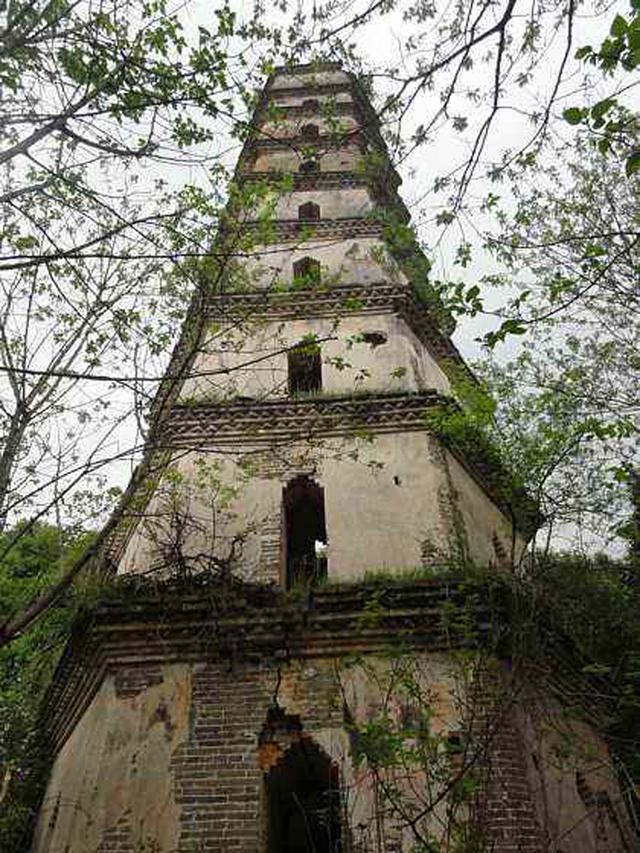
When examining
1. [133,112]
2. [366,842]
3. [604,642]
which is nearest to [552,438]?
[604,642]

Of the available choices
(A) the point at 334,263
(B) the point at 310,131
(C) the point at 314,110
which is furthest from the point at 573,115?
(C) the point at 314,110

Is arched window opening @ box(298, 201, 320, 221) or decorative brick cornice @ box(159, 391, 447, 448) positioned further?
arched window opening @ box(298, 201, 320, 221)

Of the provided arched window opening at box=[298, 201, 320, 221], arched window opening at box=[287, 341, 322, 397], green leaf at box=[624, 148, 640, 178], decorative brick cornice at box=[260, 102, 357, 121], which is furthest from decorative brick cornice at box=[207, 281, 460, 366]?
decorative brick cornice at box=[260, 102, 357, 121]

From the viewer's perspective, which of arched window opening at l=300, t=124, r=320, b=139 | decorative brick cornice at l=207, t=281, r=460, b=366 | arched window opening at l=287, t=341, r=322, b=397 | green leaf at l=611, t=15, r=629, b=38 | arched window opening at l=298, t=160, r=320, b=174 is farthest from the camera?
arched window opening at l=300, t=124, r=320, b=139

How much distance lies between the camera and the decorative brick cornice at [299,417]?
945cm

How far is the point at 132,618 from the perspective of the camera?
7484 mm

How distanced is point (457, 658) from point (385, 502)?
2.38 m

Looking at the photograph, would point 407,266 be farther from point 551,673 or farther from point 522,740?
point 522,740

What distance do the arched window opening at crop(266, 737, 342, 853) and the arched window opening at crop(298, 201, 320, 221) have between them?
9.09 meters

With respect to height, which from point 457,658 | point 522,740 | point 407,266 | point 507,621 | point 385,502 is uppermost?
point 407,266

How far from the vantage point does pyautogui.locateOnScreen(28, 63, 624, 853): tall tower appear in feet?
20.6

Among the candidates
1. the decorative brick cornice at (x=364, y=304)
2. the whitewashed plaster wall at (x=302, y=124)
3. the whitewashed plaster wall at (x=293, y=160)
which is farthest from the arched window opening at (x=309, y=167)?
the decorative brick cornice at (x=364, y=304)

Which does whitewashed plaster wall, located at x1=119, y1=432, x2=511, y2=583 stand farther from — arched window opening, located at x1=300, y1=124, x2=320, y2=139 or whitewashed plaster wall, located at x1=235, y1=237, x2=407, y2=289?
arched window opening, located at x1=300, y1=124, x2=320, y2=139

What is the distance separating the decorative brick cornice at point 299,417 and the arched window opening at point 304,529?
69cm
